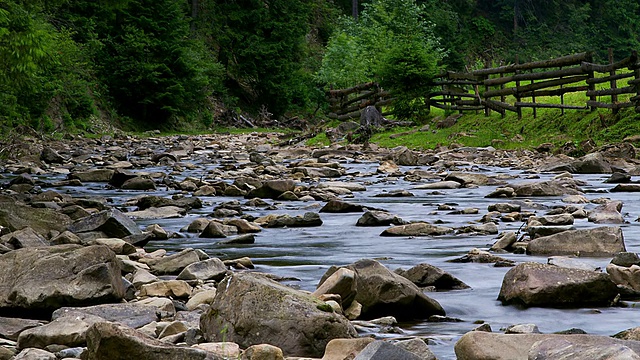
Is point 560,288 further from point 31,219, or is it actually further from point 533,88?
point 533,88

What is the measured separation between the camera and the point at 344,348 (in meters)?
2.90

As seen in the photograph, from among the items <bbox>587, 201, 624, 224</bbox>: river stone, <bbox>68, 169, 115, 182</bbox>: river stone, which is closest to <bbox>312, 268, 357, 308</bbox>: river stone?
<bbox>587, 201, 624, 224</bbox>: river stone

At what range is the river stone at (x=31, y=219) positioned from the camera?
6461 millimetres

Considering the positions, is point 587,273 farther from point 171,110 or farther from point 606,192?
point 171,110

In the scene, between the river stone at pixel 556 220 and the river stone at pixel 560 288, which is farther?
the river stone at pixel 556 220

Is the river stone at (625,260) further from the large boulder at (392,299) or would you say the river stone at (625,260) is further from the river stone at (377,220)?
the river stone at (377,220)

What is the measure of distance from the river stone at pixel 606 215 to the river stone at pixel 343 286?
4.00 meters

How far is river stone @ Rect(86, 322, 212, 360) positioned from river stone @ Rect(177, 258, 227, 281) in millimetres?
1947

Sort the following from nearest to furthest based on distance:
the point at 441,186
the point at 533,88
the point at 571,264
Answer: the point at 571,264, the point at 441,186, the point at 533,88

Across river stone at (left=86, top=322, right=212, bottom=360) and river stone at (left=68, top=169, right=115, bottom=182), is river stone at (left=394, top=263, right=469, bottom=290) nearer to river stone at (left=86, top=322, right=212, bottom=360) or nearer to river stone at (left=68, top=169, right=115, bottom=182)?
river stone at (left=86, top=322, right=212, bottom=360)

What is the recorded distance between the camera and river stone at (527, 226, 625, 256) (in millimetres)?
5238

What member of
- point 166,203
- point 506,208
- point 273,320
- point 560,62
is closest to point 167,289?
point 273,320

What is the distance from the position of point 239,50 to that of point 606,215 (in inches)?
1666

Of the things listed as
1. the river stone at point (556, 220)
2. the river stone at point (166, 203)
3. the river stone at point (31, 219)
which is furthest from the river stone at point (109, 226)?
the river stone at point (556, 220)
